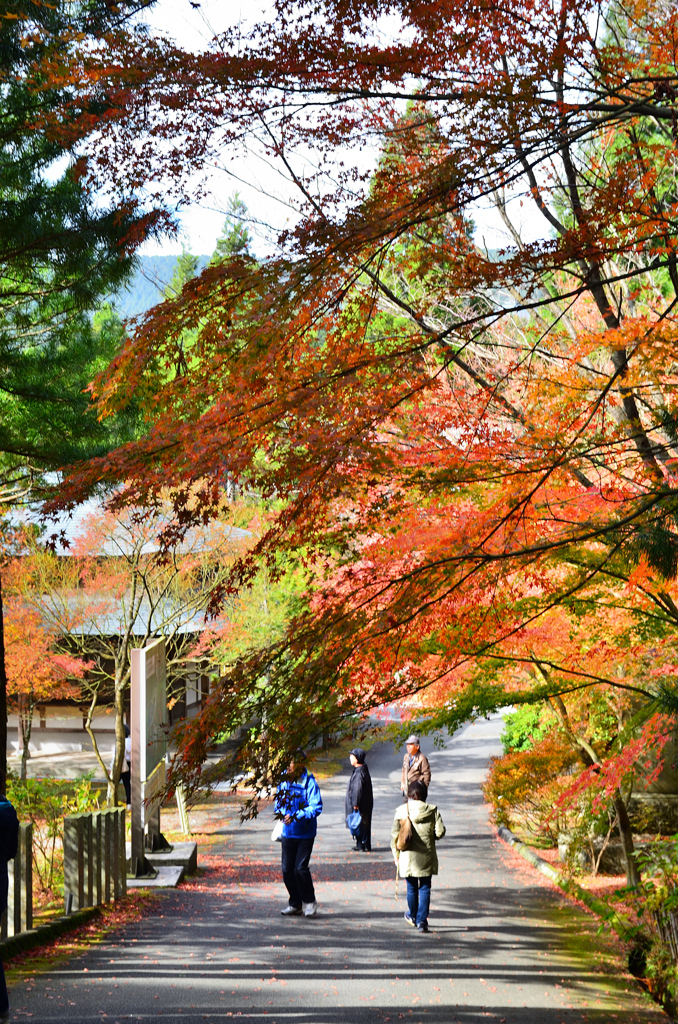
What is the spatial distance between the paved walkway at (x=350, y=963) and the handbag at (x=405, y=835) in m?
0.80

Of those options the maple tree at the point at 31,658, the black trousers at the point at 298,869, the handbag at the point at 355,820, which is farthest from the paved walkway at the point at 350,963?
the maple tree at the point at 31,658

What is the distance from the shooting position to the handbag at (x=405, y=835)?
8.09 meters

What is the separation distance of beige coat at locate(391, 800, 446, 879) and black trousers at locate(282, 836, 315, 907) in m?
0.89

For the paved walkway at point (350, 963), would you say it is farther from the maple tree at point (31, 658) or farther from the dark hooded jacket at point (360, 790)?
the maple tree at point (31, 658)

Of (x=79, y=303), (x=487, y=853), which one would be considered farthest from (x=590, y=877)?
(x=79, y=303)

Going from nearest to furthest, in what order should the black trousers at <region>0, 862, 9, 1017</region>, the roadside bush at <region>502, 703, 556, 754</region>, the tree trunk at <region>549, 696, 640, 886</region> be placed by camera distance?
the black trousers at <region>0, 862, 9, 1017</region>, the tree trunk at <region>549, 696, 640, 886</region>, the roadside bush at <region>502, 703, 556, 754</region>

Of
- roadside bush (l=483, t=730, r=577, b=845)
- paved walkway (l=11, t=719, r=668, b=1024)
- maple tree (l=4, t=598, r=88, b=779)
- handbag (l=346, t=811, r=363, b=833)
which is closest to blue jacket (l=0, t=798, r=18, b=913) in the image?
paved walkway (l=11, t=719, r=668, b=1024)

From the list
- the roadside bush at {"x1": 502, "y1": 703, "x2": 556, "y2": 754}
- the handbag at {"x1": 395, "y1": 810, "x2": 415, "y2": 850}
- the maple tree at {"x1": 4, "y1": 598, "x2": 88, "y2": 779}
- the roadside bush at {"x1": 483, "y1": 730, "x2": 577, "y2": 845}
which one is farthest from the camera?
the maple tree at {"x1": 4, "y1": 598, "x2": 88, "y2": 779}

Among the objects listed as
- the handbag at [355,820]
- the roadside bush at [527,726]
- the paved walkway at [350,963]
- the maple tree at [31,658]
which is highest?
the maple tree at [31,658]

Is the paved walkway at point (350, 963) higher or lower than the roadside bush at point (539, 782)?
lower

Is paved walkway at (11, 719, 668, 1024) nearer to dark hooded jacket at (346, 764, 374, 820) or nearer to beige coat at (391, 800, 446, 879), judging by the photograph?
beige coat at (391, 800, 446, 879)

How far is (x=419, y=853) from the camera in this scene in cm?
810

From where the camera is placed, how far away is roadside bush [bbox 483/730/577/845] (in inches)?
523

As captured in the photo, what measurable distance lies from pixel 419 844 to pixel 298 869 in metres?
1.36
